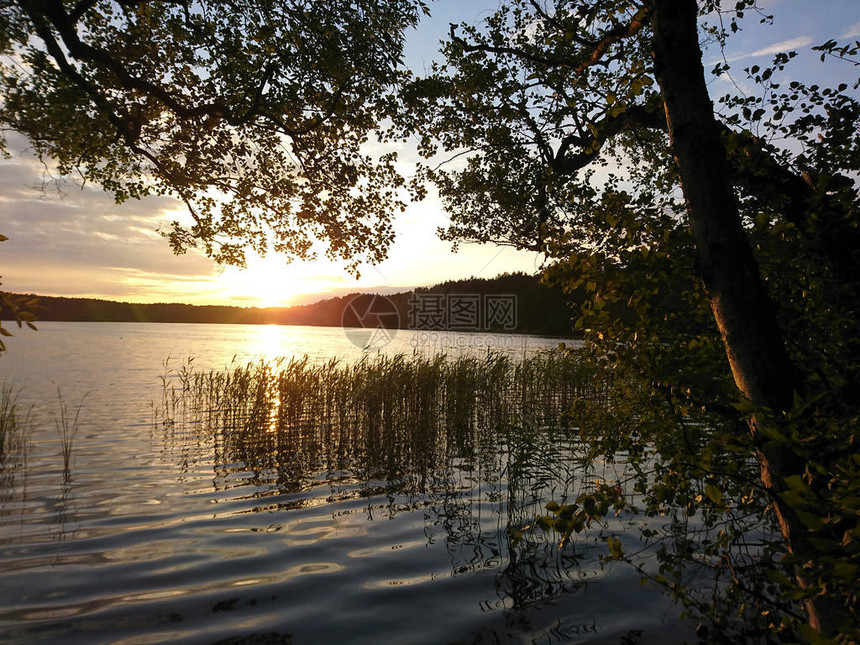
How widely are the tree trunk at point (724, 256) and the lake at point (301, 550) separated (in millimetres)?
2223

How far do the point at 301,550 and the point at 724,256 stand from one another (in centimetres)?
547

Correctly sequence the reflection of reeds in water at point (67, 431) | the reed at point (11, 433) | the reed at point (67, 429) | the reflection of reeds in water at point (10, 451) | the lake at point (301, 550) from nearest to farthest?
the lake at point (301, 550) < the reflection of reeds in water at point (10, 451) < the reflection of reeds in water at point (67, 431) < the reed at point (67, 429) < the reed at point (11, 433)

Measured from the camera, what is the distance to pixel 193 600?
4.78 metres

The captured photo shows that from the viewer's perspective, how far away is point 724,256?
3207 millimetres

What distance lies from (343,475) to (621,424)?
6.00m

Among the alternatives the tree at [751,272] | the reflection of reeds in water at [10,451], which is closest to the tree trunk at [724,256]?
the tree at [751,272]

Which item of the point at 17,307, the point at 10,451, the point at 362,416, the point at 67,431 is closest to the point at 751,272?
the point at 17,307

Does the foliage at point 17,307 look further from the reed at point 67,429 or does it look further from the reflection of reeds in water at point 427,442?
the reed at point 67,429

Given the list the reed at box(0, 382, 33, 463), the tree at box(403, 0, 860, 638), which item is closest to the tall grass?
the reed at box(0, 382, 33, 463)

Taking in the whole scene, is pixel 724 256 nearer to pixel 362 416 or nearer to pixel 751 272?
pixel 751 272

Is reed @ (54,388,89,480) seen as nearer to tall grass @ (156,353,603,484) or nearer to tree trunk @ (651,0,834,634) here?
tall grass @ (156,353,603,484)

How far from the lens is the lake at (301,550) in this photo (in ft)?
14.4

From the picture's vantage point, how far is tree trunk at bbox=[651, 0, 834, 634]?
3.02 meters

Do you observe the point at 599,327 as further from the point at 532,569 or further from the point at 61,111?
the point at 61,111
